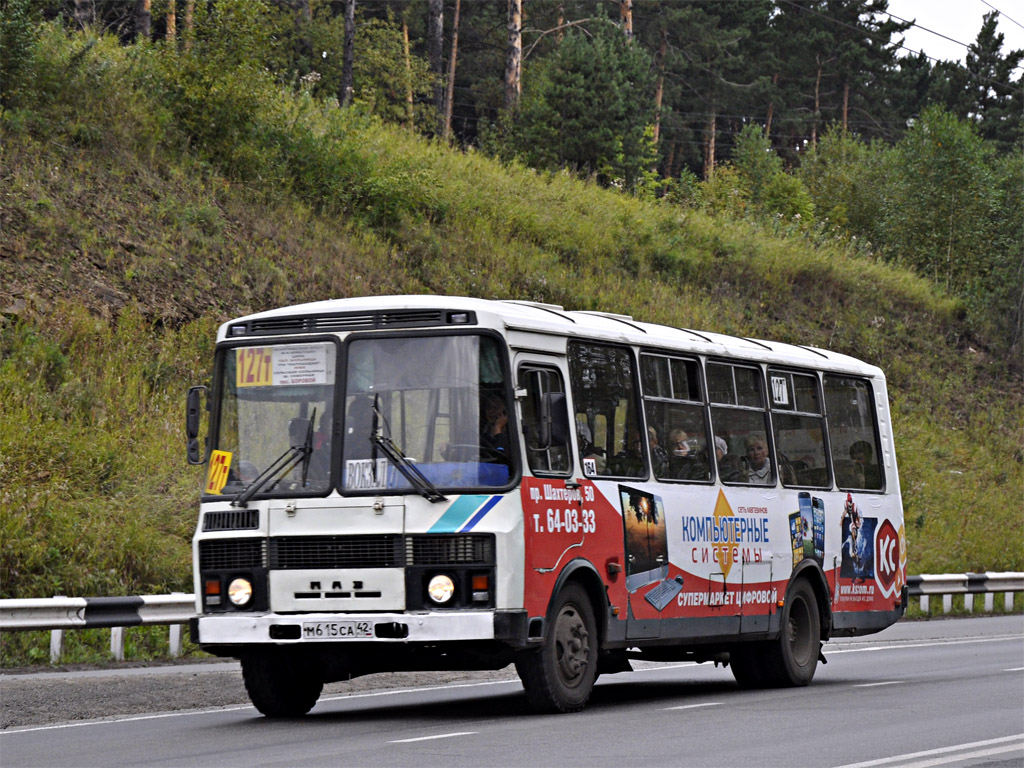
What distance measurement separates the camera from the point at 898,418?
3862cm

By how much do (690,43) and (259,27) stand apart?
42.1m

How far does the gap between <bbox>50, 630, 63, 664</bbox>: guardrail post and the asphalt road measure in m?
1.58

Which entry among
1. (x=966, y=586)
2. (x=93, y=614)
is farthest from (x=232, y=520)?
(x=966, y=586)

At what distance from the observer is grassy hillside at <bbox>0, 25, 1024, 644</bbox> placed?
846 inches

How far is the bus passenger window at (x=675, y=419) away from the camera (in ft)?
44.3

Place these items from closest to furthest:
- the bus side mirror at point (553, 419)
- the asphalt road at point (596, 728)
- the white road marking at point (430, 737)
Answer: the asphalt road at point (596, 728), the white road marking at point (430, 737), the bus side mirror at point (553, 419)

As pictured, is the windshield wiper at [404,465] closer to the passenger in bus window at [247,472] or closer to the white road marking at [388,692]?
the passenger in bus window at [247,472]

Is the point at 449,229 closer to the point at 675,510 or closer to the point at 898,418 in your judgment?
the point at 898,418

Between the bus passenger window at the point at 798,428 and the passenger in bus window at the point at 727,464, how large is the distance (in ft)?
2.81

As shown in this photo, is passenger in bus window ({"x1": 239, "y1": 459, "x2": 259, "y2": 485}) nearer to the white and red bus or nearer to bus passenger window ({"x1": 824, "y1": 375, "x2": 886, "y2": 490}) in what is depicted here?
the white and red bus

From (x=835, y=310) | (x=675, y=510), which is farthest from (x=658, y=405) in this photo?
(x=835, y=310)

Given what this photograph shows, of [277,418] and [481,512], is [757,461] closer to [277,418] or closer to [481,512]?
[481,512]

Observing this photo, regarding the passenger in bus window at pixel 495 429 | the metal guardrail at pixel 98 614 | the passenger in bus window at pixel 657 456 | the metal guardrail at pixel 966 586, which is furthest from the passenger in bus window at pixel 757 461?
the metal guardrail at pixel 966 586

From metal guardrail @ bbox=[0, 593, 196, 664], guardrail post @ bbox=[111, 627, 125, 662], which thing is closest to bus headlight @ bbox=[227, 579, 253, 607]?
metal guardrail @ bbox=[0, 593, 196, 664]
